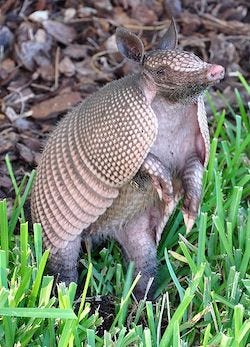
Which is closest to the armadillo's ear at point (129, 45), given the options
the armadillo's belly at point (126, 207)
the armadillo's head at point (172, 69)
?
the armadillo's head at point (172, 69)

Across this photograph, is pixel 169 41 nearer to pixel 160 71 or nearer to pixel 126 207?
pixel 160 71

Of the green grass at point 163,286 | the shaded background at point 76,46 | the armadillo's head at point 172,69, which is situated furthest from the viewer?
the shaded background at point 76,46

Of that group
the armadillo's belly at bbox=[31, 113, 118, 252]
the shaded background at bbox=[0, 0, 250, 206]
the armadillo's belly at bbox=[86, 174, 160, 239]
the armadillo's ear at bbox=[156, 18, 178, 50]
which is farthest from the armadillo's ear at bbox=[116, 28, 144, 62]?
the shaded background at bbox=[0, 0, 250, 206]

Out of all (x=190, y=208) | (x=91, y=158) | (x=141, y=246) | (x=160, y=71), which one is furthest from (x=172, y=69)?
(x=141, y=246)

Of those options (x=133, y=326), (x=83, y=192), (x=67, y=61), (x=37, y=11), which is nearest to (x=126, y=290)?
(x=133, y=326)

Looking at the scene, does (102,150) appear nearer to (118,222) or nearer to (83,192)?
(83,192)

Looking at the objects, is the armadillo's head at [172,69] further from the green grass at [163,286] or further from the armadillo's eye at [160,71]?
Result: the green grass at [163,286]
